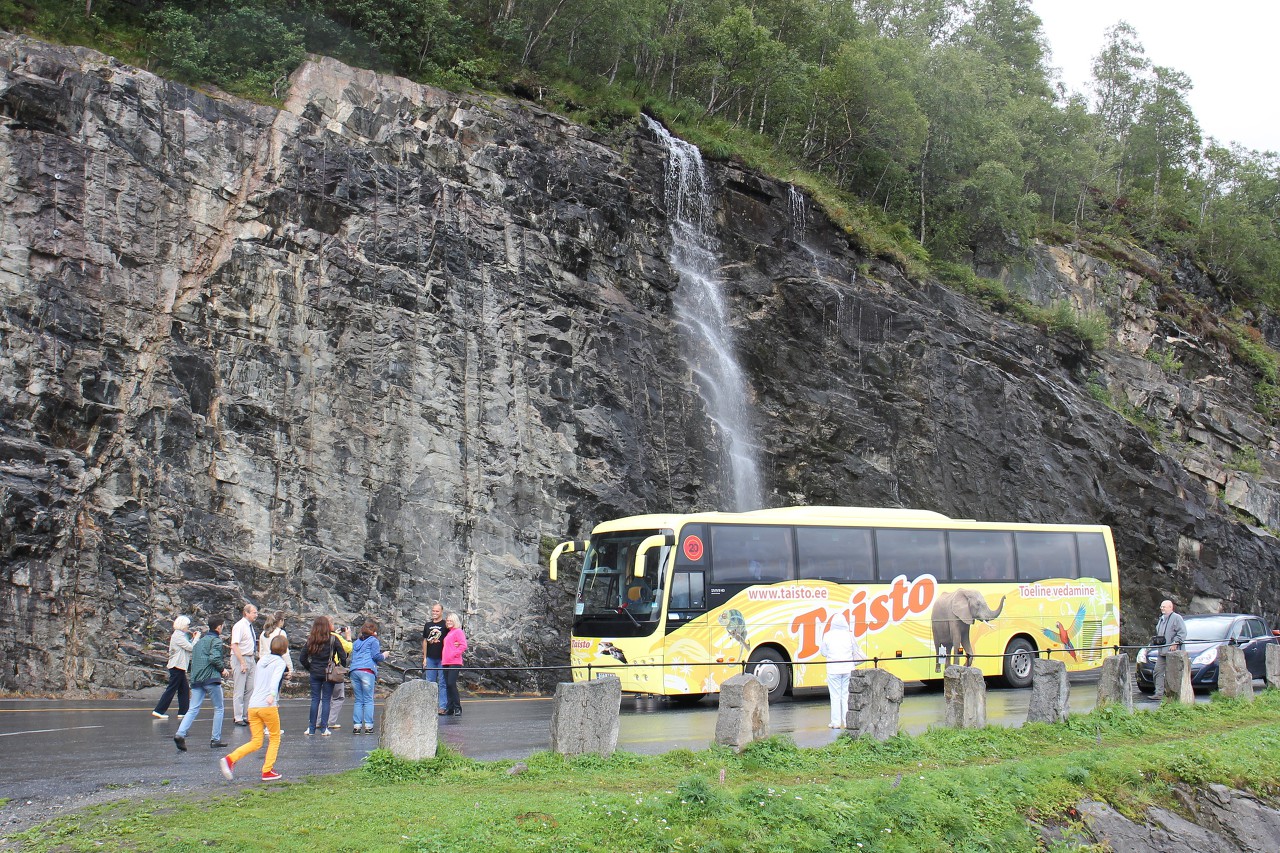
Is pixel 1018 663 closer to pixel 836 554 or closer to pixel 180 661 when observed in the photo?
pixel 836 554

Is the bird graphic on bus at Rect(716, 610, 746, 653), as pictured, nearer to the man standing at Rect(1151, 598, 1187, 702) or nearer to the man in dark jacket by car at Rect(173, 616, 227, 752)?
the man standing at Rect(1151, 598, 1187, 702)

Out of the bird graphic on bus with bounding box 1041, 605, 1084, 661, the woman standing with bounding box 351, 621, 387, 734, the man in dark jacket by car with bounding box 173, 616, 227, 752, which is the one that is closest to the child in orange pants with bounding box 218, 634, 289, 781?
the man in dark jacket by car with bounding box 173, 616, 227, 752

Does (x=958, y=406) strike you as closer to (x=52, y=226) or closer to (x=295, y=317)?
(x=295, y=317)

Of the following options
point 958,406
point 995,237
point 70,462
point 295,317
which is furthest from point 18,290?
point 995,237

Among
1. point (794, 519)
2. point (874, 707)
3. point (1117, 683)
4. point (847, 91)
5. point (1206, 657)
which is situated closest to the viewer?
point (874, 707)

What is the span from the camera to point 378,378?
23.0 m

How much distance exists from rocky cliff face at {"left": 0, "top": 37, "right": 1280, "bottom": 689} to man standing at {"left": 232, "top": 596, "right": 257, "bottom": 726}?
519 cm

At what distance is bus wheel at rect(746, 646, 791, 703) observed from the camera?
58.8 feet

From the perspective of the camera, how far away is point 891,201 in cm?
4272

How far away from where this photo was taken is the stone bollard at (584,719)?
11078 mm

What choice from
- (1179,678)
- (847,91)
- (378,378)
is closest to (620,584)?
(378,378)

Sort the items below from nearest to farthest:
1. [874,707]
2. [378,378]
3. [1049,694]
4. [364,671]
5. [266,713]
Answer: [266,713] < [874,707] < [364,671] < [1049,694] < [378,378]

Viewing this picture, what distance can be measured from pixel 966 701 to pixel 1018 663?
8960mm

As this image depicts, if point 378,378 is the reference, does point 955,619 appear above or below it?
below
